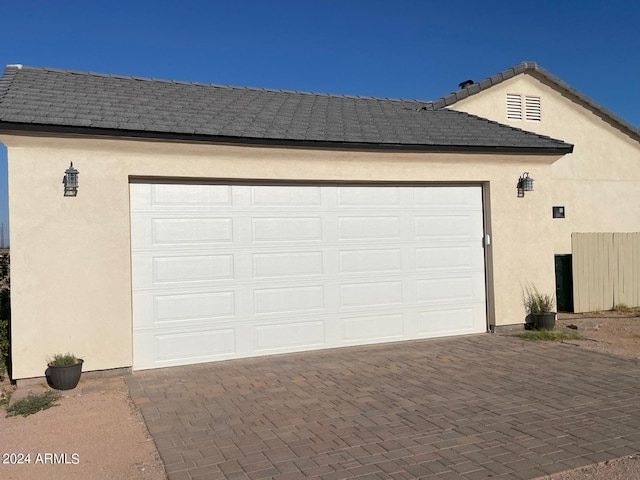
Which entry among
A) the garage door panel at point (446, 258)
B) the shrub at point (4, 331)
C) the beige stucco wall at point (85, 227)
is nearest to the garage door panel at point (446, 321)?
the garage door panel at point (446, 258)

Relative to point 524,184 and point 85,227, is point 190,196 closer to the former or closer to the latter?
point 85,227

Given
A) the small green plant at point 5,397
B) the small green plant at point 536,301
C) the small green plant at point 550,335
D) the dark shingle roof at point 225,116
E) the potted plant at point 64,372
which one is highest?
the dark shingle roof at point 225,116

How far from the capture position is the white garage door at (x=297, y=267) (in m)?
7.57

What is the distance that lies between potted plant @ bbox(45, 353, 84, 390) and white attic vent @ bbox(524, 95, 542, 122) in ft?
40.2

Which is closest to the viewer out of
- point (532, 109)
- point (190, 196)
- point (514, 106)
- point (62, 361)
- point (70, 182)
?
point (62, 361)

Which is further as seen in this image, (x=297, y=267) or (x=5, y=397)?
(x=297, y=267)

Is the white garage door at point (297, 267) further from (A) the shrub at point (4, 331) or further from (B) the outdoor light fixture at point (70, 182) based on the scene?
(A) the shrub at point (4, 331)

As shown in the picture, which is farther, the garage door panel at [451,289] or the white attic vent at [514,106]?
the white attic vent at [514,106]

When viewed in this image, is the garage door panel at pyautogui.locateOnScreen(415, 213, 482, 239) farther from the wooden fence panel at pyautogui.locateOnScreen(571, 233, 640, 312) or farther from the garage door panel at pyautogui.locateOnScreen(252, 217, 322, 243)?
the wooden fence panel at pyautogui.locateOnScreen(571, 233, 640, 312)

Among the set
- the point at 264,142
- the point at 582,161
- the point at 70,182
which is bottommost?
the point at 70,182

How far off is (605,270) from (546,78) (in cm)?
533

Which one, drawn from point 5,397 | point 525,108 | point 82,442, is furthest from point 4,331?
point 525,108

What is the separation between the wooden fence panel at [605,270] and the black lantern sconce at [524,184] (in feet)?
10.3

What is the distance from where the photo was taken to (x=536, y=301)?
9.63 meters
